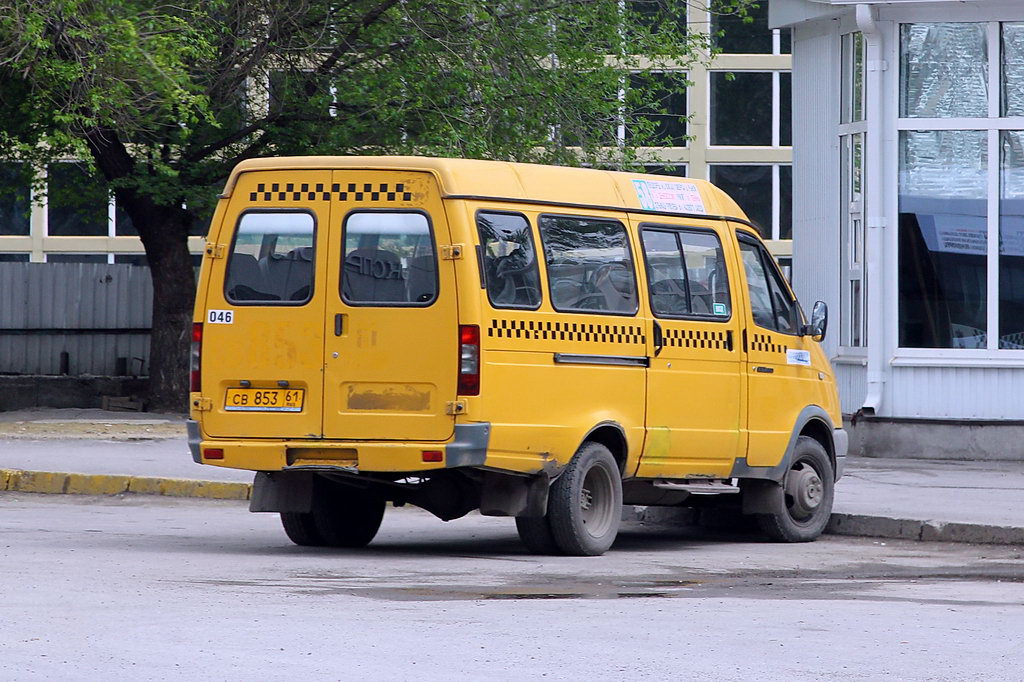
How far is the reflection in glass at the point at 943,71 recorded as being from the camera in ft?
62.4

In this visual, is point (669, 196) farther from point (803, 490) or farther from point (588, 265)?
point (803, 490)

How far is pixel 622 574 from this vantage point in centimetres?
1009

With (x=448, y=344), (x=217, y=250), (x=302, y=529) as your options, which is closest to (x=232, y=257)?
(x=217, y=250)

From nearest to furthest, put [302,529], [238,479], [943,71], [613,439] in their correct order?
[613,439] < [302,529] < [238,479] < [943,71]

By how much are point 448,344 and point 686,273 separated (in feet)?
7.19

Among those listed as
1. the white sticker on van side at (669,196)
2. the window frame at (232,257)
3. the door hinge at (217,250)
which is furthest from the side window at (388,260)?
the white sticker on van side at (669,196)

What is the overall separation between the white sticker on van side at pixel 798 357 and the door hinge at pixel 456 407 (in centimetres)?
324

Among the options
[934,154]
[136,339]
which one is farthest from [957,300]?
[136,339]

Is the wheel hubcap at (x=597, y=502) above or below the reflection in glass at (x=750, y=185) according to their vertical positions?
below

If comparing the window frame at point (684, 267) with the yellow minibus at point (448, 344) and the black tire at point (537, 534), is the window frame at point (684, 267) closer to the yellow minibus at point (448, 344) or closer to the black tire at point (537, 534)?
the yellow minibus at point (448, 344)

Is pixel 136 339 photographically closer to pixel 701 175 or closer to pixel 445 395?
pixel 445 395

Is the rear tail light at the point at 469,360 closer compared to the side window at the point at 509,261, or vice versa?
the rear tail light at the point at 469,360

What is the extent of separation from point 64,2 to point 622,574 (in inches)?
473

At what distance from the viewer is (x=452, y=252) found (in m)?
10.3
